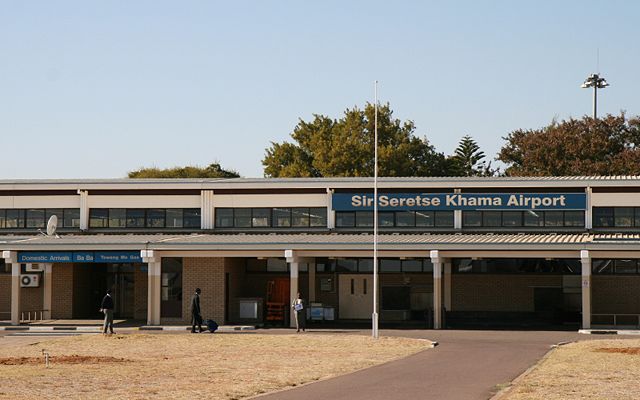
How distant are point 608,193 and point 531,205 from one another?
10.0ft

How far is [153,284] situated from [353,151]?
41.5 metres

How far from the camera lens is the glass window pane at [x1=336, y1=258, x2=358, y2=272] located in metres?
46.6

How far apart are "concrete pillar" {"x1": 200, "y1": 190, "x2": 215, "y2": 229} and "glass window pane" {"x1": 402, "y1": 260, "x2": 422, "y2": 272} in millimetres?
8233

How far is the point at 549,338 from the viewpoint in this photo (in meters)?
36.0

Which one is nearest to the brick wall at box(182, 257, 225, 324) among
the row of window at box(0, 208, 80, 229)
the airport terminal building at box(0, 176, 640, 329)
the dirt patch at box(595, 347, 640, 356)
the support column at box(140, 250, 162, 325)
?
the airport terminal building at box(0, 176, 640, 329)

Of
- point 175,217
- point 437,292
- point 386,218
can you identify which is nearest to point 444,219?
point 386,218

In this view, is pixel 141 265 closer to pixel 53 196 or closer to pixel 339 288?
pixel 53 196

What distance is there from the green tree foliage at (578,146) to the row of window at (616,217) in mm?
30803

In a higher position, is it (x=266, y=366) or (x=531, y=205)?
(x=531, y=205)

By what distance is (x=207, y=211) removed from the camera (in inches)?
1859

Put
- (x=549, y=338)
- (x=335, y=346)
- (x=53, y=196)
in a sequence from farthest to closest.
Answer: (x=53, y=196) → (x=549, y=338) → (x=335, y=346)

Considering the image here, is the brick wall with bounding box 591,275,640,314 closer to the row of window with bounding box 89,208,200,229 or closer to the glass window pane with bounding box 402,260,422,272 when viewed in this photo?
the glass window pane with bounding box 402,260,422,272

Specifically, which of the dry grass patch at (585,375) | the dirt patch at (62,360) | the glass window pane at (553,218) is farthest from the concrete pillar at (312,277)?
the dirt patch at (62,360)

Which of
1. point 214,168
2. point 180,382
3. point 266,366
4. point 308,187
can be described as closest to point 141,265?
point 308,187
